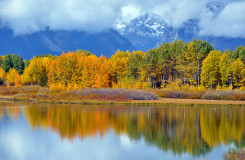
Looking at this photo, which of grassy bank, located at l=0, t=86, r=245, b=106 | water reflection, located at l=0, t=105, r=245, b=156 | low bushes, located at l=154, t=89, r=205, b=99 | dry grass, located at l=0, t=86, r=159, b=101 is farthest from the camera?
low bushes, located at l=154, t=89, r=205, b=99

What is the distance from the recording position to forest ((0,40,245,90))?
7338cm

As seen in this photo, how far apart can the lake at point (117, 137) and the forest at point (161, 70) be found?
37.7m

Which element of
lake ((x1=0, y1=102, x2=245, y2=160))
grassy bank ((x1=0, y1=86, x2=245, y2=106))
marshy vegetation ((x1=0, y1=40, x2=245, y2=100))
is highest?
marshy vegetation ((x1=0, y1=40, x2=245, y2=100))

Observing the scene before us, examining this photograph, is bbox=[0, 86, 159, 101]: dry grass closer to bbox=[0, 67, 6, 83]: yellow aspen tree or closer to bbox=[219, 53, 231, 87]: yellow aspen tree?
bbox=[219, 53, 231, 87]: yellow aspen tree

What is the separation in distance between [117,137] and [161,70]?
6964cm

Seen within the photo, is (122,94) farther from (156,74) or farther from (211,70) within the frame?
(156,74)

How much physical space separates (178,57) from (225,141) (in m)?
59.0

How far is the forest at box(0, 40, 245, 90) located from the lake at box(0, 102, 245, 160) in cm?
3767

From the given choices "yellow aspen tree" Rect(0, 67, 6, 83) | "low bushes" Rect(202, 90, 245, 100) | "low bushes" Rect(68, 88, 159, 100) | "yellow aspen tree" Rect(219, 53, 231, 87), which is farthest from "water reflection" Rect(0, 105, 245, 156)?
"yellow aspen tree" Rect(0, 67, 6, 83)

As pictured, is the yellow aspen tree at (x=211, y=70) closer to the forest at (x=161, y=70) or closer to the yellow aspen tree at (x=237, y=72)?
the forest at (x=161, y=70)

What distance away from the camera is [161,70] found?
308ft

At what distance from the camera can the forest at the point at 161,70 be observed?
241 feet

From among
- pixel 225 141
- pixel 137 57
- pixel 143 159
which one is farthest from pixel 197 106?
pixel 137 57

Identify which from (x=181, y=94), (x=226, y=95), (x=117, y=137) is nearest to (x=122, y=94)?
(x=181, y=94)
